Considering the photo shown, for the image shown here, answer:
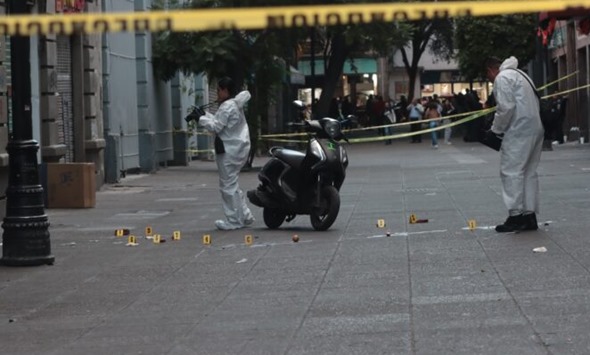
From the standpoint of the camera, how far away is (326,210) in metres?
13.7

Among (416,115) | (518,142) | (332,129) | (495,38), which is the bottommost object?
(518,142)

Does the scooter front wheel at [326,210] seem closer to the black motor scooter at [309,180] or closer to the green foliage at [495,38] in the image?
the black motor scooter at [309,180]

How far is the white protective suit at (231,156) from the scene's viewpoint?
14.5 m

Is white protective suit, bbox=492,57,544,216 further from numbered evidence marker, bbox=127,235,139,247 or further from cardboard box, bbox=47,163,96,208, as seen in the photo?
cardboard box, bbox=47,163,96,208

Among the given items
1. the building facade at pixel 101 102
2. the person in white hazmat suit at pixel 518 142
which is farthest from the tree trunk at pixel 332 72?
the person in white hazmat suit at pixel 518 142

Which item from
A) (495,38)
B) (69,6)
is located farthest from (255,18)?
(495,38)

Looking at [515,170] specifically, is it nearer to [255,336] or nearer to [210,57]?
[255,336]

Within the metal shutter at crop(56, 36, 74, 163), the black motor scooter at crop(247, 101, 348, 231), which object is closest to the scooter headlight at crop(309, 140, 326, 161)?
the black motor scooter at crop(247, 101, 348, 231)

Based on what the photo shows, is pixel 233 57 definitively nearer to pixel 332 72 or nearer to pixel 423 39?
pixel 332 72

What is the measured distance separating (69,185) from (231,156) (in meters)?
5.04

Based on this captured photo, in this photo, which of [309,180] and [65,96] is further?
[65,96]

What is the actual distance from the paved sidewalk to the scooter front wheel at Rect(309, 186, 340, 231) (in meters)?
0.14

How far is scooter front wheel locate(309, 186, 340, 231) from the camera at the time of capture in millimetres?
13555

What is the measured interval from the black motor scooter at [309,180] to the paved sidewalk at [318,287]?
24 cm
